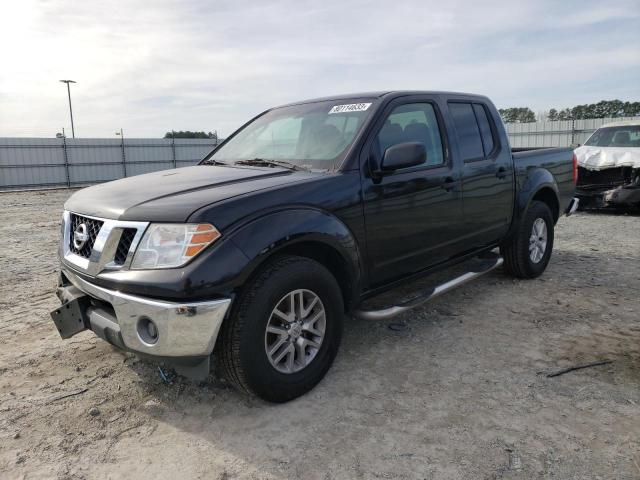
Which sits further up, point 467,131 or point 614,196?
point 467,131

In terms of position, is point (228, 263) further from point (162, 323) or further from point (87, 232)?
point (87, 232)

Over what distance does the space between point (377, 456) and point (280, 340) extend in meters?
0.83

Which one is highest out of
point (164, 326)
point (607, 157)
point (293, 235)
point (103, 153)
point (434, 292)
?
point (103, 153)

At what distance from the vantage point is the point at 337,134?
3.56m

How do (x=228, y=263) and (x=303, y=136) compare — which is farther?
(x=303, y=136)

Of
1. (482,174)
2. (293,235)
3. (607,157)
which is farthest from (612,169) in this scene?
(293,235)

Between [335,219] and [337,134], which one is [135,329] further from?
[337,134]

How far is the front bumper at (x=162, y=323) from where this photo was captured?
97.3 inches

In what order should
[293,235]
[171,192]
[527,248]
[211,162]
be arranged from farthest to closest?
1. [527,248]
2. [211,162]
3. [171,192]
4. [293,235]

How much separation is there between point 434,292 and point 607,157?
7.92 meters

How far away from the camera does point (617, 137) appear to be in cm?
1038

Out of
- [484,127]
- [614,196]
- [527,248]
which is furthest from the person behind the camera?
[614,196]

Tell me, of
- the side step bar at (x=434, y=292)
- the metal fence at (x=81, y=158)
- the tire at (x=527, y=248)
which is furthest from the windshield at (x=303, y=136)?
the metal fence at (x=81, y=158)

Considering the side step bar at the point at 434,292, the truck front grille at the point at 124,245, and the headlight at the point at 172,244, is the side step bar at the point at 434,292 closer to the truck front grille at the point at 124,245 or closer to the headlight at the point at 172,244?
the headlight at the point at 172,244
